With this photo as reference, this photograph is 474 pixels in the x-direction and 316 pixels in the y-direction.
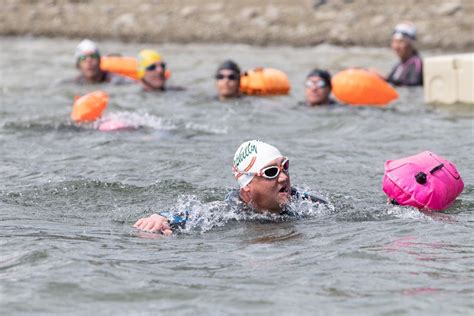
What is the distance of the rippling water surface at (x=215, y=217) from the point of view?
6.25m

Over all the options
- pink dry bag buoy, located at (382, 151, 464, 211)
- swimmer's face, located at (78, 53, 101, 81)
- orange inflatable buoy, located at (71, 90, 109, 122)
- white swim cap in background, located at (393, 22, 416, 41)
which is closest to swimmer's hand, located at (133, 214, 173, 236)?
pink dry bag buoy, located at (382, 151, 464, 211)

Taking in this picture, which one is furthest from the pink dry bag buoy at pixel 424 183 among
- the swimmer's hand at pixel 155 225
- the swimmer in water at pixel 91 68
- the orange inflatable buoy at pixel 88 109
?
the swimmer in water at pixel 91 68

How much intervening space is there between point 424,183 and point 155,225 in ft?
7.34

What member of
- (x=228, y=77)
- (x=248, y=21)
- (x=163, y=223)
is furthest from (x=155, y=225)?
(x=248, y=21)

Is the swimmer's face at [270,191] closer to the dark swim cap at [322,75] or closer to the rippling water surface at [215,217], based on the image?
the rippling water surface at [215,217]

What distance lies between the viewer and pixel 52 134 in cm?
1349

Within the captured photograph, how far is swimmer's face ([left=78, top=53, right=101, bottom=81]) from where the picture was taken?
1823cm

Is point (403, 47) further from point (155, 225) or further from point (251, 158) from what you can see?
point (155, 225)

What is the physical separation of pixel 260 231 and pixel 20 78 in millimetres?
13487

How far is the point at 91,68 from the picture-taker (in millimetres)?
18375

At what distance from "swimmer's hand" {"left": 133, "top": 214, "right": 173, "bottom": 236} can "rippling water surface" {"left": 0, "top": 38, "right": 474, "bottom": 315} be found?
66 mm

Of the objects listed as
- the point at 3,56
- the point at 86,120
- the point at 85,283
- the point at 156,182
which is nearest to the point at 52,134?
the point at 86,120

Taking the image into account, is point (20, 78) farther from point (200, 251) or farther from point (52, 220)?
point (200, 251)

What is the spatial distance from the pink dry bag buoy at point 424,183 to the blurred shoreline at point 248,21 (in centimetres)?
1360
